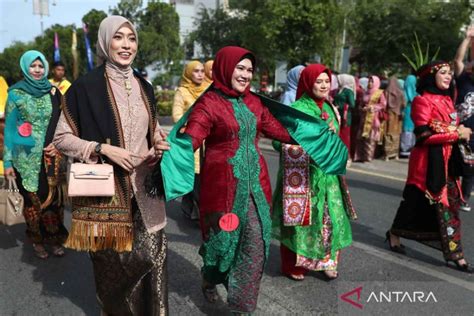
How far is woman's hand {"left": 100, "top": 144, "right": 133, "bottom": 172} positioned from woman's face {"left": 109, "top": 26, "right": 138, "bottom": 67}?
19.3 inches

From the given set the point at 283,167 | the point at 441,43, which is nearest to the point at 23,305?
the point at 283,167

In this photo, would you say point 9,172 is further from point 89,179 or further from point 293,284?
point 293,284

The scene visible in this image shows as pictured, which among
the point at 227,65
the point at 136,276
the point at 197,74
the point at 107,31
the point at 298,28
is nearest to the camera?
the point at 107,31

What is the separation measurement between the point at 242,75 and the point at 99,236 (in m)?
1.29

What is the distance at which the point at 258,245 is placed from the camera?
2.95 metres

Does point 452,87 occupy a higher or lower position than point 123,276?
higher

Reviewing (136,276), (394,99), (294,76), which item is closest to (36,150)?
(136,276)

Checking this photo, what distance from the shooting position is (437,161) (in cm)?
398

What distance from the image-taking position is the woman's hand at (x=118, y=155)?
241cm

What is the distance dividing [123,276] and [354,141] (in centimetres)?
850

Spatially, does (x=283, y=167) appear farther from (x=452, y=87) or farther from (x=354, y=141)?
(x=354, y=141)

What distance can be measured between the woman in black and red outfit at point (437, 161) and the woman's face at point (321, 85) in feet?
2.97

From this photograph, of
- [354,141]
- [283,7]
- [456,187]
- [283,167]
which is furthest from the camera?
[283,7]

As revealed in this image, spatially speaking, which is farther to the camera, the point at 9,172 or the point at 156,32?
the point at 156,32
